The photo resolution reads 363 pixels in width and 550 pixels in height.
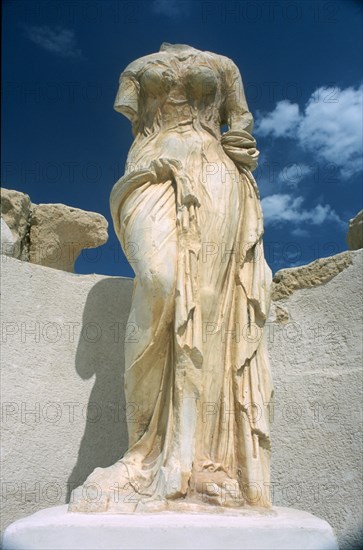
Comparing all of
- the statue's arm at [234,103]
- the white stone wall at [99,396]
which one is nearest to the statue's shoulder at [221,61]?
the statue's arm at [234,103]

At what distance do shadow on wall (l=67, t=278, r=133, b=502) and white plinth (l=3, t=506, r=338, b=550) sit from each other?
1.39m

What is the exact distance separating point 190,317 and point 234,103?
4.60ft

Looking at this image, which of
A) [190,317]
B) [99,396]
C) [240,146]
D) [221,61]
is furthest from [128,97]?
[99,396]

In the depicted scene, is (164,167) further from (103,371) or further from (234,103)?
(103,371)

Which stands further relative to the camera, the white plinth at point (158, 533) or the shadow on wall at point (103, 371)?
the shadow on wall at point (103, 371)

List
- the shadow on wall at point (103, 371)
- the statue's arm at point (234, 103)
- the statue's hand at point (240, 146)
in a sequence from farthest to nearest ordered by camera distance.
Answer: the shadow on wall at point (103, 371), the statue's arm at point (234, 103), the statue's hand at point (240, 146)

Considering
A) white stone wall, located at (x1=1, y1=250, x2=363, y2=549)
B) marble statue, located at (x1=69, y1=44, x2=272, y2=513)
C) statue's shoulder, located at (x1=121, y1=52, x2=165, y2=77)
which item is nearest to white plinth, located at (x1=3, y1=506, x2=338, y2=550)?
marble statue, located at (x1=69, y1=44, x2=272, y2=513)

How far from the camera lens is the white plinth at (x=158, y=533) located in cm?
247

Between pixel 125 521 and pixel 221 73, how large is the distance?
2507 mm

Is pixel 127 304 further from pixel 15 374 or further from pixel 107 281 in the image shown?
pixel 15 374

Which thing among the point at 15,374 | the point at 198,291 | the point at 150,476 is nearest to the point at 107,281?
the point at 15,374

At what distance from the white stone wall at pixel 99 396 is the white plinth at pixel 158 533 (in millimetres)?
1215

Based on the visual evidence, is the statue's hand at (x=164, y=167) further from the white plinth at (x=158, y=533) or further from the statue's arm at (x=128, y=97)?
the white plinth at (x=158, y=533)

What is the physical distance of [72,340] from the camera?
13.6ft
